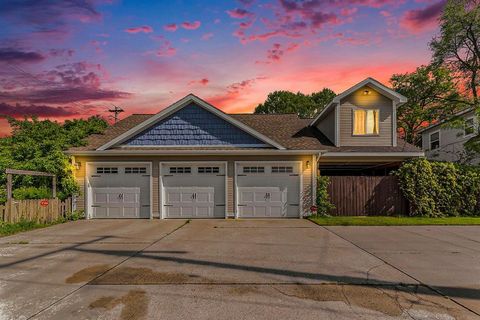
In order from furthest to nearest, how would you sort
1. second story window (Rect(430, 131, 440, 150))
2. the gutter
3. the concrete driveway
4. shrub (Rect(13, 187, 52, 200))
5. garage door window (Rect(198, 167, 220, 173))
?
second story window (Rect(430, 131, 440, 150)) → garage door window (Rect(198, 167, 220, 173)) → the gutter → shrub (Rect(13, 187, 52, 200)) → the concrete driveway

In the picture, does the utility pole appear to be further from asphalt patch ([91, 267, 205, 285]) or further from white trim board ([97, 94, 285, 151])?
asphalt patch ([91, 267, 205, 285])

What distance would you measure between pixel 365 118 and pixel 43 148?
51.1 feet

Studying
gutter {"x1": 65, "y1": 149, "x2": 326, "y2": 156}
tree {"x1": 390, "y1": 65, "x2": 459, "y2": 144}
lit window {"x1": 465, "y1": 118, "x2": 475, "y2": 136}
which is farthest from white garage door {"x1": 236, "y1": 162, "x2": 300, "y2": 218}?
tree {"x1": 390, "y1": 65, "x2": 459, "y2": 144}

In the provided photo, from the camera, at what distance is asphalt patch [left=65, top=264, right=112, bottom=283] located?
4.88 meters

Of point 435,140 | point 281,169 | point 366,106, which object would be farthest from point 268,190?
point 435,140

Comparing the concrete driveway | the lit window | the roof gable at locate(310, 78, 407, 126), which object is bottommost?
the concrete driveway

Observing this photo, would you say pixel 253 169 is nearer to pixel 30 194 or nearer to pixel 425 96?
pixel 30 194

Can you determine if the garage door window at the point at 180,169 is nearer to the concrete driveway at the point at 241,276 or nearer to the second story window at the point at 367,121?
the concrete driveway at the point at 241,276

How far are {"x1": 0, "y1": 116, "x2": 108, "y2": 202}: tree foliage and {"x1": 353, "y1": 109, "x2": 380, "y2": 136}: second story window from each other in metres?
13.5

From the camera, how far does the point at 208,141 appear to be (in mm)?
13141

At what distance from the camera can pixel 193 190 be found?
12.9m

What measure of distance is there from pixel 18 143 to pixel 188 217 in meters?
9.34

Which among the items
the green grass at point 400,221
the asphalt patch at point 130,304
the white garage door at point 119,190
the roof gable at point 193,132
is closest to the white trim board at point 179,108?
the roof gable at point 193,132

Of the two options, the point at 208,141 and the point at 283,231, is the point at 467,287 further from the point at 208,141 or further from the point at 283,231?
the point at 208,141
